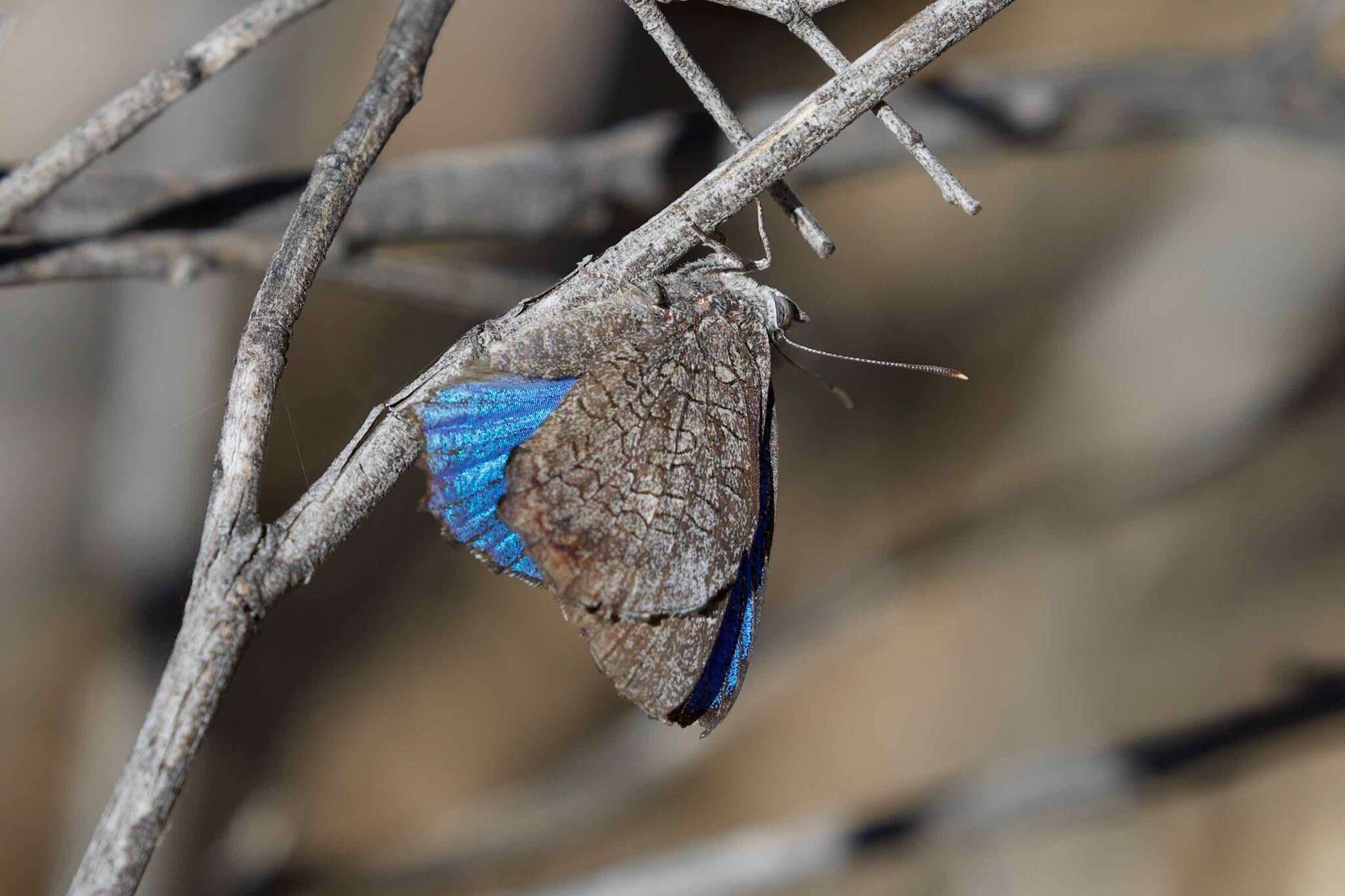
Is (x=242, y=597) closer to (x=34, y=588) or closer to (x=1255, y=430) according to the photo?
(x=34, y=588)

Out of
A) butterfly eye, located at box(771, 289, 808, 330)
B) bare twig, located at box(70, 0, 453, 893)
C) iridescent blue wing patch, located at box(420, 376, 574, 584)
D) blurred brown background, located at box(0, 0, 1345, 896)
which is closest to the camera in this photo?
bare twig, located at box(70, 0, 453, 893)

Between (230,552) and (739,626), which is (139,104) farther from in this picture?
(739,626)

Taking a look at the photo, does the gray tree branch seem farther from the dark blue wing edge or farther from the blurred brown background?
the dark blue wing edge

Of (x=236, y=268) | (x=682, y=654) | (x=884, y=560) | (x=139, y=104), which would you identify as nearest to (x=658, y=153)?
(x=236, y=268)

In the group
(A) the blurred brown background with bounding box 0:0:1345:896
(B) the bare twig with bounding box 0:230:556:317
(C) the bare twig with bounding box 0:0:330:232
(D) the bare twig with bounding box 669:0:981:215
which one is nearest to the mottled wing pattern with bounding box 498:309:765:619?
(D) the bare twig with bounding box 669:0:981:215

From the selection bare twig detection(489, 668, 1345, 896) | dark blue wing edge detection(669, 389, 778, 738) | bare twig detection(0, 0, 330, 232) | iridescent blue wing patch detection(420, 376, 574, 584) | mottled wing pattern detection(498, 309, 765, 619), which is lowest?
bare twig detection(489, 668, 1345, 896)

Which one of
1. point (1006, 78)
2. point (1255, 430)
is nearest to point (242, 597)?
point (1006, 78)
